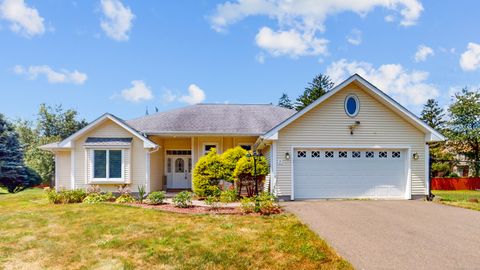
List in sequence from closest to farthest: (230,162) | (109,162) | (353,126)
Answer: (353,126), (230,162), (109,162)

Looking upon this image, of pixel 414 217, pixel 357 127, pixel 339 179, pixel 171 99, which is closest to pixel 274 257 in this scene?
pixel 414 217

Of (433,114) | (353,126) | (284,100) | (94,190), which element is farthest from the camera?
(284,100)

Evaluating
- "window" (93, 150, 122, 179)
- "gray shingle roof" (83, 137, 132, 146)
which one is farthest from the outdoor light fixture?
"window" (93, 150, 122, 179)

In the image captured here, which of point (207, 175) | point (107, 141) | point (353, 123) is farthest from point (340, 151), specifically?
point (107, 141)

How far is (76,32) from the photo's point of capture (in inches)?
595

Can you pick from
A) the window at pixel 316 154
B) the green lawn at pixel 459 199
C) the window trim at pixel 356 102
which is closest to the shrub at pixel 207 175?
the window at pixel 316 154

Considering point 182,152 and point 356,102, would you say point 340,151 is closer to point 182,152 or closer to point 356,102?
point 356,102

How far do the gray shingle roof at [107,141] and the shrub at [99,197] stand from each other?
232 cm

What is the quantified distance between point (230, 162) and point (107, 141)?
5.99m

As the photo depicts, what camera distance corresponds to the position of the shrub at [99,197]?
1359 cm

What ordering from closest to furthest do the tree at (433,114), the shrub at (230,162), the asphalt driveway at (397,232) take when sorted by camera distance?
the asphalt driveway at (397,232), the shrub at (230,162), the tree at (433,114)

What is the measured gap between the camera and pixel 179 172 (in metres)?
19.3

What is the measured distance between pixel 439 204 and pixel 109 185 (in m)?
14.1

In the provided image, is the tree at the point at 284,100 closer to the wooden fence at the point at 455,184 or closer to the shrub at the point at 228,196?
the wooden fence at the point at 455,184
